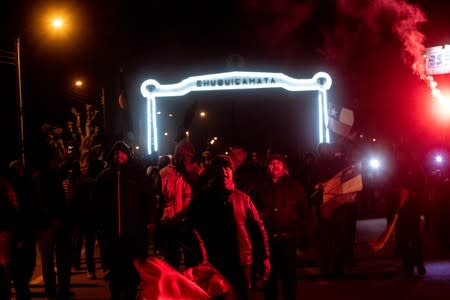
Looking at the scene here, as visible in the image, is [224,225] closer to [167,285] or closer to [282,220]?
[167,285]

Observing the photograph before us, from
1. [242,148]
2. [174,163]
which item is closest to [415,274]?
[242,148]

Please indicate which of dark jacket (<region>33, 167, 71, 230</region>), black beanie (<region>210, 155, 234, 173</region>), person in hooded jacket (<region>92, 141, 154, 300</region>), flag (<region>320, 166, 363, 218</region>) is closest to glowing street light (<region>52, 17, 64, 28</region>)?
dark jacket (<region>33, 167, 71, 230</region>)

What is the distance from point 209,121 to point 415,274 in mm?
58790

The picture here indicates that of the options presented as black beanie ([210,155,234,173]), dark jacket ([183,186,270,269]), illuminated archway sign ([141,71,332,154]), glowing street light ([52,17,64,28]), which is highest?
glowing street light ([52,17,64,28])

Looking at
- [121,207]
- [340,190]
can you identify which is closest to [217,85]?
[340,190]

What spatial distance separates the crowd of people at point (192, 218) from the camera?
599 centimetres

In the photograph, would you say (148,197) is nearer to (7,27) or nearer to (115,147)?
(115,147)

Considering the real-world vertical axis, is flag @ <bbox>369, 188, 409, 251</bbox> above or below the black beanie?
below

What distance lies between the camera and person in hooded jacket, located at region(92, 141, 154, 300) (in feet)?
25.2

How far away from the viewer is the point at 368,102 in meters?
46.6

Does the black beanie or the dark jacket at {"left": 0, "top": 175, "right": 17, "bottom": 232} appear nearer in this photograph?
the black beanie

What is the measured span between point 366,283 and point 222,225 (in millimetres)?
4722

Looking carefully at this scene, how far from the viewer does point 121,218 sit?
25.3 feet

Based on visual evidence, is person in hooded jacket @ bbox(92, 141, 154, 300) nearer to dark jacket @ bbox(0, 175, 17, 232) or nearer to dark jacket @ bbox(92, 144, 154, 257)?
dark jacket @ bbox(92, 144, 154, 257)
